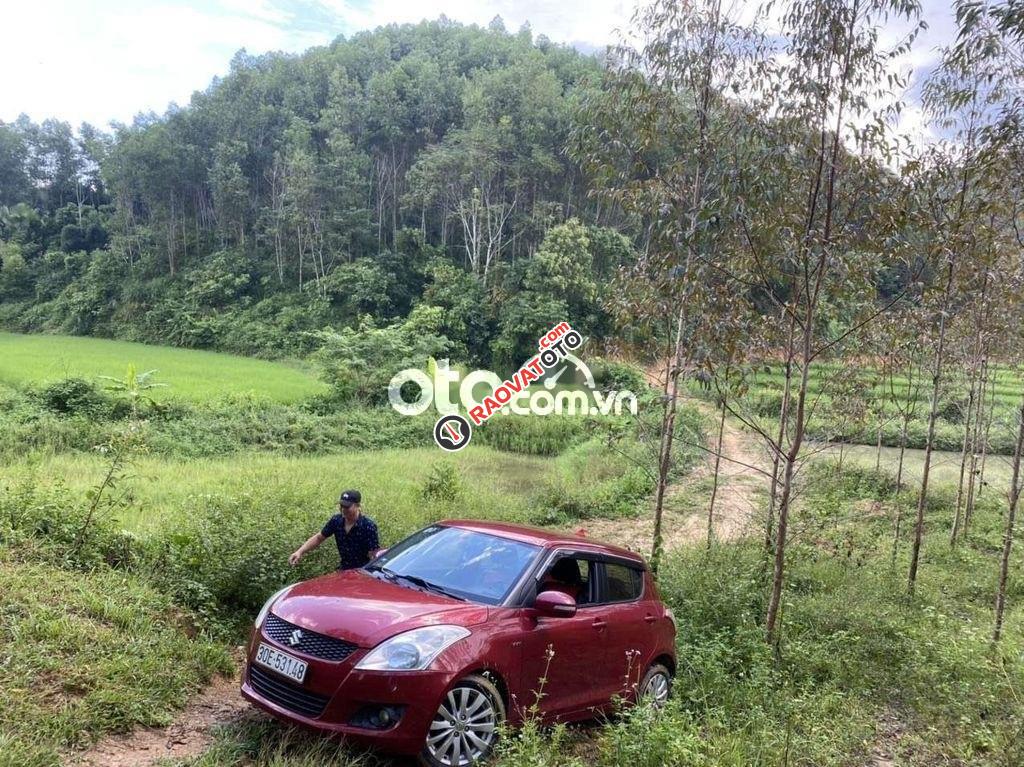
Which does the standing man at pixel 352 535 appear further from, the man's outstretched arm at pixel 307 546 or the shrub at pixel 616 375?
the shrub at pixel 616 375

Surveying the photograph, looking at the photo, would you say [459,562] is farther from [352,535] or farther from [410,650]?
[352,535]

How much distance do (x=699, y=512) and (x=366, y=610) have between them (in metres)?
12.0

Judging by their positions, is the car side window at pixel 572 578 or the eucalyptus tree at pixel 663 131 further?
the eucalyptus tree at pixel 663 131

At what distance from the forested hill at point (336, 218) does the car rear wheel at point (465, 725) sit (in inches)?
1060

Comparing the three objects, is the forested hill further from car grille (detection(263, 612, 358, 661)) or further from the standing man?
car grille (detection(263, 612, 358, 661))

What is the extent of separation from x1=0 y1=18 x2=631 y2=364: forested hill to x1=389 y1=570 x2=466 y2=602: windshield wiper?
2598 cm

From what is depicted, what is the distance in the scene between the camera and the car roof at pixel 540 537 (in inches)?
193

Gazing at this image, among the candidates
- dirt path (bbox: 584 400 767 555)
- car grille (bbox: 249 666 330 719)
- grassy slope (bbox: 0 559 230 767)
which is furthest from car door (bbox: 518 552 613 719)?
dirt path (bbox: 584 400 767 555)

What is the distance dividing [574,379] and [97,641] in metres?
20.0

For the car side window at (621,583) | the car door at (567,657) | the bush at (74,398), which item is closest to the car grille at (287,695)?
the car door at (567,657)

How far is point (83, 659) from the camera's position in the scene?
4438 millimetres

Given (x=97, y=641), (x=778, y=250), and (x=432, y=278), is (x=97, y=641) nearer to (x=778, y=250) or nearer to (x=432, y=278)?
(x=778, y=250)

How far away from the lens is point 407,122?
4672 centimetres

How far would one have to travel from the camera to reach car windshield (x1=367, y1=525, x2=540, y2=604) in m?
4.50
